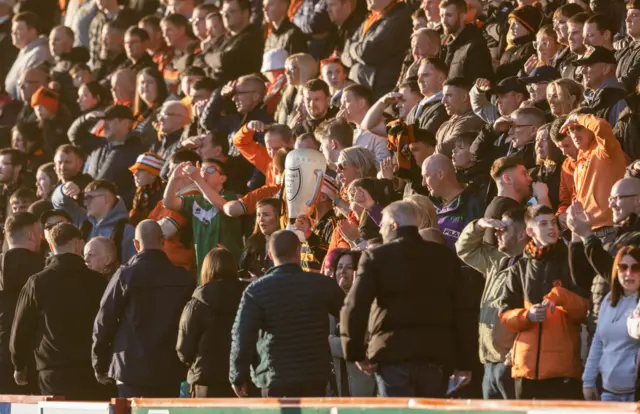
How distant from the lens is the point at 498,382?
34.7 feet

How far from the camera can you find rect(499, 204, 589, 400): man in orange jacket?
394 inches

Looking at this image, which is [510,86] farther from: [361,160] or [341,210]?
[341,210]

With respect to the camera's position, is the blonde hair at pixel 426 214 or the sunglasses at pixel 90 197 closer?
the blonde hair at pixel 426 214

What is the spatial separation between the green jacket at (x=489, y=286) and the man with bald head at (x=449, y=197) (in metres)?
0.69

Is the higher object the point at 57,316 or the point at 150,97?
the point at 150,97

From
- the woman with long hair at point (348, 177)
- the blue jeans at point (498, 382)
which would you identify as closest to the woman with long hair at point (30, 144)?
the woman with long hair at point (348, 177)

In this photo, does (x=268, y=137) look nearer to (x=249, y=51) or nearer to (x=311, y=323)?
(x=249, y=51)

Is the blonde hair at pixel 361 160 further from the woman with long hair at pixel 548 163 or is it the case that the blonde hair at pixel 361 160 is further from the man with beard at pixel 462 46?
the man with beard at pixel 462 46

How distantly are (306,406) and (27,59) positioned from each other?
46.3ft

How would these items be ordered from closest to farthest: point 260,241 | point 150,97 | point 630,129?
point 630,129, point 260,241, point 150,97

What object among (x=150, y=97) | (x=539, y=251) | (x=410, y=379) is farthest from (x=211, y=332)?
(x=150, y=97)

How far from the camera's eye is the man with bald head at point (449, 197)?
12008 millimetres

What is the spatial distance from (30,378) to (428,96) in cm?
439

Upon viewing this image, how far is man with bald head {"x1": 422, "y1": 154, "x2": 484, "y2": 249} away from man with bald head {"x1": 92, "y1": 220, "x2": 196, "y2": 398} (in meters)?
2.06
